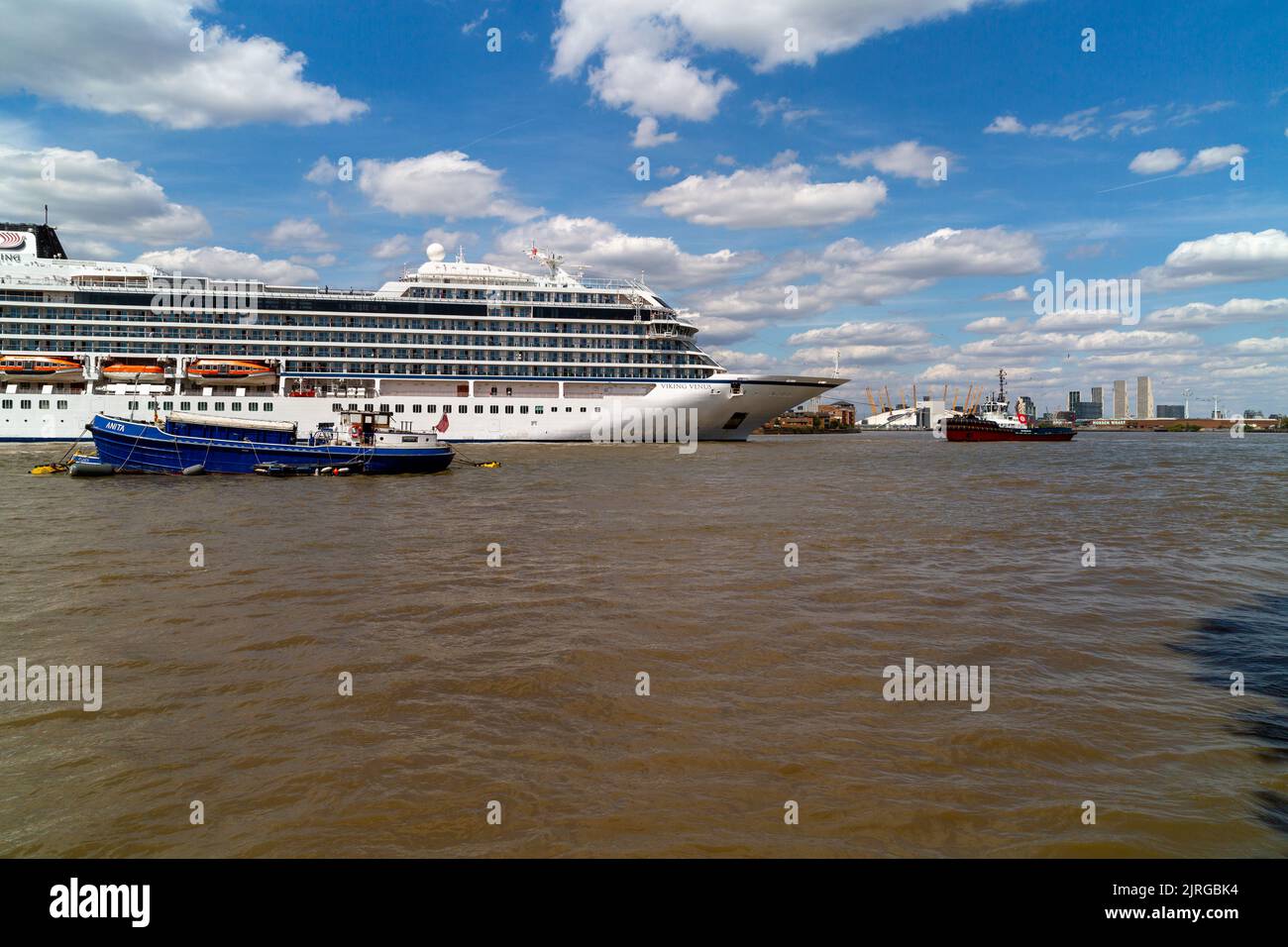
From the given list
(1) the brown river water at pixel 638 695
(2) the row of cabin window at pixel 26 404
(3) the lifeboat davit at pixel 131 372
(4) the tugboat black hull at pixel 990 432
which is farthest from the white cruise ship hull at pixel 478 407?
(4) the tugboat black hull at pixel 990 432

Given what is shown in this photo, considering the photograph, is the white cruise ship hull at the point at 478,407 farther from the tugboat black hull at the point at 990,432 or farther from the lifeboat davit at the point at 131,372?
the tugboat black hull at the point at 990,432

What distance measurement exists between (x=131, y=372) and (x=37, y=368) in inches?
246

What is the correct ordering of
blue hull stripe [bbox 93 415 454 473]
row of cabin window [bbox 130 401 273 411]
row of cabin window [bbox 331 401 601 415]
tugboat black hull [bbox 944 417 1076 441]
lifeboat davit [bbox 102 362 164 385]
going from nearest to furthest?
blue hull stripe [bbox 93 415 454 473]
row of cabin window [bbox 130 401 273 411]
lifeboat davit [bbox 102 362 164 385]
row of cabin window [bbox 331 401 601 415]
tugboat black hull [bbox 944 417 1076 441]

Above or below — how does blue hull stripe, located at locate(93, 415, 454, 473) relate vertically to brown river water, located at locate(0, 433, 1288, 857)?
above

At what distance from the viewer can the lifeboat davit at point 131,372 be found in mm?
57156

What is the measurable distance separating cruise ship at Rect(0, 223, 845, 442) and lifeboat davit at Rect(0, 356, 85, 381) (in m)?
0.14

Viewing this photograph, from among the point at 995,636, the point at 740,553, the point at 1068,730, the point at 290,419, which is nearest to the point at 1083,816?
the point at 1068,730

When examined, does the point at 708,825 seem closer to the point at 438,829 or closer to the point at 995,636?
the point at 438,829

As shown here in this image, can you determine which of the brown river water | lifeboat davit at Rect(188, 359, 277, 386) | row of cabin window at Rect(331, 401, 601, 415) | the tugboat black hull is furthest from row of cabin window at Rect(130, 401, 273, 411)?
the tugboat black hull

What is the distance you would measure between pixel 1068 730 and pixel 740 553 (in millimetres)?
9026

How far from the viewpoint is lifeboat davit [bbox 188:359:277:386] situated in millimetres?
57906

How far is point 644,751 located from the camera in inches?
253

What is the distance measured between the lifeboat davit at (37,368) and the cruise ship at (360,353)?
0.14 meters

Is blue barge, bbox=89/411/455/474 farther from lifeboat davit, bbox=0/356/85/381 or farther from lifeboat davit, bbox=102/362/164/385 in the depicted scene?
lifeboat davit, bbox=0/356/85/381
